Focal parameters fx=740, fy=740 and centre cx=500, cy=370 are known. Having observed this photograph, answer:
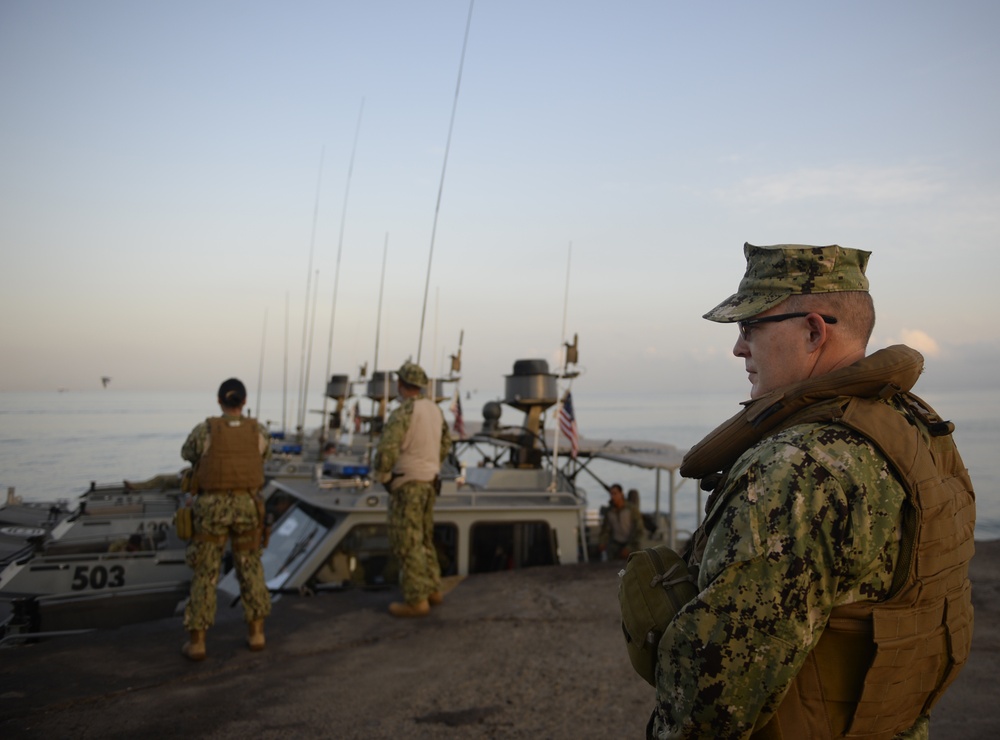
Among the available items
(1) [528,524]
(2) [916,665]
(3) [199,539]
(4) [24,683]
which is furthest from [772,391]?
(1) [528,524]

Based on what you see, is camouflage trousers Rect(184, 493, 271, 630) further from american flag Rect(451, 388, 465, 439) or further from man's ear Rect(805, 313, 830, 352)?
american flag Rect(451, 388, 465, 439)

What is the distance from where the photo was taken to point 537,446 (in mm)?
9797

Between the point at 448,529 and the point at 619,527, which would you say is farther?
the point at 619,527

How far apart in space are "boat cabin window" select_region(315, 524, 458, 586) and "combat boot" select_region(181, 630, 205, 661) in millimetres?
1967

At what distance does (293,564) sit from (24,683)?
2860 mm

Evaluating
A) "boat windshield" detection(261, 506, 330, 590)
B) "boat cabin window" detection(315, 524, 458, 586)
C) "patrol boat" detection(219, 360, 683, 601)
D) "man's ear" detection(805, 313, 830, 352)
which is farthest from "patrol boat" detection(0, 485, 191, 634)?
"man's ear" detection(805, 313, 830, 352)

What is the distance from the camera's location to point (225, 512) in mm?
5430

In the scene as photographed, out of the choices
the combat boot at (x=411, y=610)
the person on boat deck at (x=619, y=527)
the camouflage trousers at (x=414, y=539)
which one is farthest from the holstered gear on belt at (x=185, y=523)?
the person on boat deck at (x=619, y=527)

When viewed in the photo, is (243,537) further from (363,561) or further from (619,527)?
(619,527)

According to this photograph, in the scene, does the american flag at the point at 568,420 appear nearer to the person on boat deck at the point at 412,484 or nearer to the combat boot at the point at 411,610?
the person on boat deck at the point at 412,484

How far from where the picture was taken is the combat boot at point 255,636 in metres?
5.51

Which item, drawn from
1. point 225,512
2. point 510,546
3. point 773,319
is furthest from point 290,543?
point 773,319

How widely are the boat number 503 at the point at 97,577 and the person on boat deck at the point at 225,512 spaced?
306 cm

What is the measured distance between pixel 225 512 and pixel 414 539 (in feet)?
5.59
